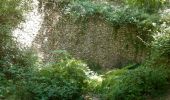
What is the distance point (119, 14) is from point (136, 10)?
70 centimetres

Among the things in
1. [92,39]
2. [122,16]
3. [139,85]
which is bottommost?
[139,85]

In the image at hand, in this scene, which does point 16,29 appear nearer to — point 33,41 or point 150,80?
point 33,41

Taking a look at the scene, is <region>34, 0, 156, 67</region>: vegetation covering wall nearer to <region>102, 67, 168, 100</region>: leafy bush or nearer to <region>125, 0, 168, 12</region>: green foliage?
<region>125, 0, 168, 12</region>: green foliage

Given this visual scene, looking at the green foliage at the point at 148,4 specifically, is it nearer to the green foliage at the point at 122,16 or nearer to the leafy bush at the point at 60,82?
the green foliage at the point at 122,16

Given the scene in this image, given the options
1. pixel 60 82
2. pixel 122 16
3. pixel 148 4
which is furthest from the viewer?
pixel 122 16

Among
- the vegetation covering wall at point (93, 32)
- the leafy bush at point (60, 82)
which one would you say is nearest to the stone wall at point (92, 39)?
the vegetation covering wall at point (93, 32)

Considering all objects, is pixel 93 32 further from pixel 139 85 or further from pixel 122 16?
pixel 139 85

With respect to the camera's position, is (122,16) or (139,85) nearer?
(139,85)

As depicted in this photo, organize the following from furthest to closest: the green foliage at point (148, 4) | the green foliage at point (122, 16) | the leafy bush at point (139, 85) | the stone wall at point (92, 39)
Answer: the stone wall at point (92, 39) < the green foliage at point (122, 16) < the green foliage at point (148, 4) < the leafy bush at point (139, 85)

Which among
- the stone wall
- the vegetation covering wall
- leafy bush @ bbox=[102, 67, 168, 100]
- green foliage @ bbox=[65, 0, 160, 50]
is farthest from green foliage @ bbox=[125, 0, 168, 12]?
leafy bush @ bbox=[102, 67, 168, 100]

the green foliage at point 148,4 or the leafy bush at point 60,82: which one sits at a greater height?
the green foliage at point 148,4

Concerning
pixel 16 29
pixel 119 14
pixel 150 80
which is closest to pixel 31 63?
pixel 16 29

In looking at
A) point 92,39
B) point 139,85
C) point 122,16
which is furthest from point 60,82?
point 122,16

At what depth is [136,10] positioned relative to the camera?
43.3 feet
